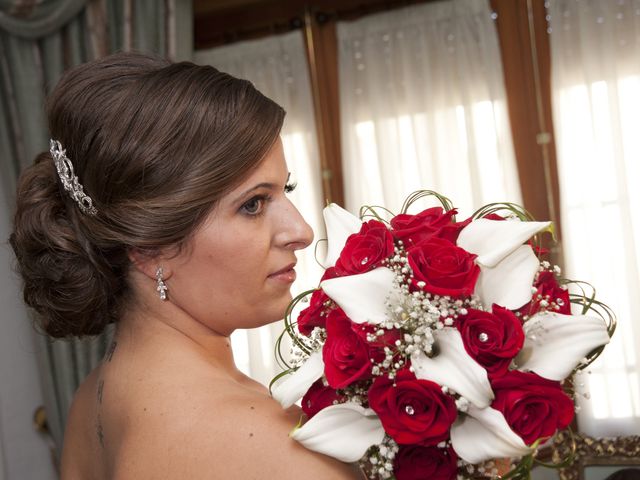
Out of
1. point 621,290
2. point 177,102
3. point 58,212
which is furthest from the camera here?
point 621,290

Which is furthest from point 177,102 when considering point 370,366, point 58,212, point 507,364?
point 507,364

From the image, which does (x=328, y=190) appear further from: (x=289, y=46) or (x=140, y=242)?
(x=140, y=242)

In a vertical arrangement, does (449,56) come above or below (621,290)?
above

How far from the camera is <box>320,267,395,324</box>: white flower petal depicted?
1125mm

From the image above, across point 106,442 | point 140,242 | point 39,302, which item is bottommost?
point 106,442

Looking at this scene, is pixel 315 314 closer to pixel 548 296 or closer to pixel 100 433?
pixel 548 296

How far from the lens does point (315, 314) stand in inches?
49.5

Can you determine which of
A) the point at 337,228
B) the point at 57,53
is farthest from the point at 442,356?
the point at 57,53

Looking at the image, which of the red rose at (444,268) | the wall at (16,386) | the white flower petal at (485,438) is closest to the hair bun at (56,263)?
the red rose at (444,268)

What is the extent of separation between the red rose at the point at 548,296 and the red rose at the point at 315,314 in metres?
0.32

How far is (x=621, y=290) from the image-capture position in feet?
13.4

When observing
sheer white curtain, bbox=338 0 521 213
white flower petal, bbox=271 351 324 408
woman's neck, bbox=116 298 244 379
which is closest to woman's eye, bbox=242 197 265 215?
woman's neck, bbox=116 298 244 379

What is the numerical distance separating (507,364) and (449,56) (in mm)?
3532

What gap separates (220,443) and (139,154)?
0.53 metres
